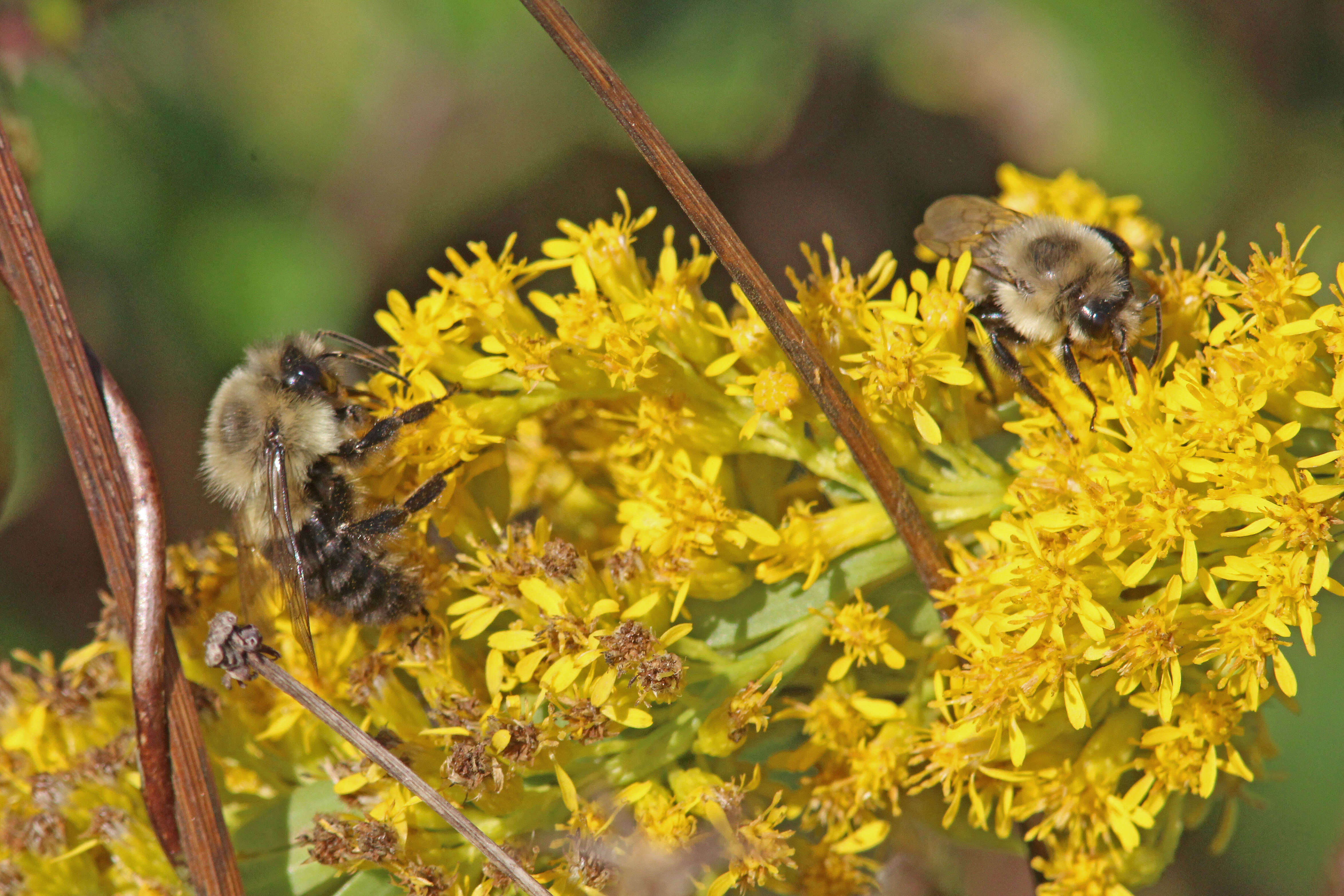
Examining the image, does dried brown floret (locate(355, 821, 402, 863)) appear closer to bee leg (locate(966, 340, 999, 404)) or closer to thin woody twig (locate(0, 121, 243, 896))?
thin woody twig (locate(0, 121, 243, 896))

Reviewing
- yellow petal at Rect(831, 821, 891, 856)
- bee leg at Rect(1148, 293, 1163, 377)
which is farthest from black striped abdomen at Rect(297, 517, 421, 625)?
bee leg at Rect(1148, 293, 1163, 377)

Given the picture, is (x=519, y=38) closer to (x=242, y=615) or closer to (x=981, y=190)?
(x=981, y=190)

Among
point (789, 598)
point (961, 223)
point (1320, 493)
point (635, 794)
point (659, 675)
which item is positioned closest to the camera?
point (1320, 493)

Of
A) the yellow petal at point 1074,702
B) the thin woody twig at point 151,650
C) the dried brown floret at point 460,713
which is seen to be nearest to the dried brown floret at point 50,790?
the thin woody twig at point 151,650

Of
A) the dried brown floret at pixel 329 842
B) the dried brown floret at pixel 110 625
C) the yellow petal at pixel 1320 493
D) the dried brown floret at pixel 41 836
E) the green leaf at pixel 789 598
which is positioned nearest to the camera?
the yellow petal at pixel 1320 493

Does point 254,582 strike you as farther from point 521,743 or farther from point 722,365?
point 722,365

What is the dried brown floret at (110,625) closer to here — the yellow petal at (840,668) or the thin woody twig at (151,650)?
the thin woody twig at (151,650)

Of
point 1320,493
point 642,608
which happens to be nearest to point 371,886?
point 642,608
